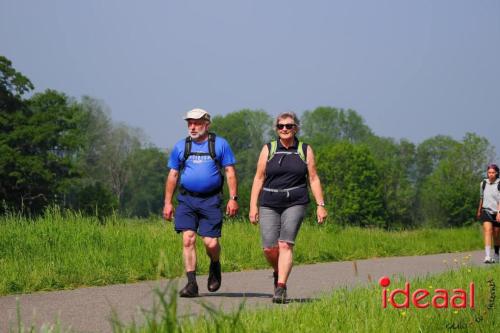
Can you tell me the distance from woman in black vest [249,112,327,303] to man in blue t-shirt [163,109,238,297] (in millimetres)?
394

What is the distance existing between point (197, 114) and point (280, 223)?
1.41 meters

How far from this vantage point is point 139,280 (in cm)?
987

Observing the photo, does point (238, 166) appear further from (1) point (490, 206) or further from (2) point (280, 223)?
(2) point (280, 223)

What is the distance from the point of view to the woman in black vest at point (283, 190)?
26.0ft

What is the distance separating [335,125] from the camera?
366ft

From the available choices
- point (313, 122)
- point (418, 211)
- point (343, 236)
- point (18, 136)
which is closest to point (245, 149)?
point (313, 122)

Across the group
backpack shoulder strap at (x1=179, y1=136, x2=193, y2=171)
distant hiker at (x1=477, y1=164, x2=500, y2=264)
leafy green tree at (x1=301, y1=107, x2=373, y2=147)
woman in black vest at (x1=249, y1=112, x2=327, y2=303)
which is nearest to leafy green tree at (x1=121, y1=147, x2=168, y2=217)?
leafy green tree at (x1=301, y1=107, x2=373, y2=147)

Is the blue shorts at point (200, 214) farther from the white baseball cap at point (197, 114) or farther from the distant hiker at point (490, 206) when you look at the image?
the distant hiker at point (490, 206)

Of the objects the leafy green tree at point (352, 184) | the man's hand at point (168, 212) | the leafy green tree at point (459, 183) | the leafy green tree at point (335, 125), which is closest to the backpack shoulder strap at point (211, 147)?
the man's hand at point (168, 212)

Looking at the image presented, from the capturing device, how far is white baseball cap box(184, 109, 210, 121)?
325 inches

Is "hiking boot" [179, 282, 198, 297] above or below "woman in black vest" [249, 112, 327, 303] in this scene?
below

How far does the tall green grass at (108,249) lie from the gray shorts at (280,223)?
3.14 feet

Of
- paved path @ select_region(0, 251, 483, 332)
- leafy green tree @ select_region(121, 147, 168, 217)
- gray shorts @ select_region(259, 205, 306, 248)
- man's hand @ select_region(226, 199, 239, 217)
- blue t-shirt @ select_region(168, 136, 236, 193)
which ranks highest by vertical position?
leafy green tree @ select_region(121, 147, 168, 217)

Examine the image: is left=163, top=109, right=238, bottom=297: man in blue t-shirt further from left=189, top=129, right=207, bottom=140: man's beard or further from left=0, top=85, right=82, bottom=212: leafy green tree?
left=0, top=85, right=82, bottom=212: leafy green tree
